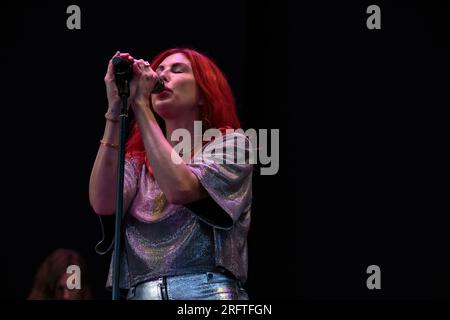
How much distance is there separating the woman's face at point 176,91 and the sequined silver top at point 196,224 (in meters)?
0.13

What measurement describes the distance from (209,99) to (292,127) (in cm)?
90

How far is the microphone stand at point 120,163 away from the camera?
1863 mm

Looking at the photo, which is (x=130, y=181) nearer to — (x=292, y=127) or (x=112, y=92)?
(x=112, y=92)

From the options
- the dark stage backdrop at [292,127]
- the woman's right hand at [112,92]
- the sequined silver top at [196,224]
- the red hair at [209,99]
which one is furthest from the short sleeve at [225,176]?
the dark stage backdrop at [292,127]

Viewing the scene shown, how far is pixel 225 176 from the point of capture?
2.12 metres

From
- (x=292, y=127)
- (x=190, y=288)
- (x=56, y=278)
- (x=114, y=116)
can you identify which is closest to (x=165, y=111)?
(x=114, y=116)

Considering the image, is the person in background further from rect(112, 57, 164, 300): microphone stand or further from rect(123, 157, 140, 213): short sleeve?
rect(112, 57, 164, 300): microphone stand

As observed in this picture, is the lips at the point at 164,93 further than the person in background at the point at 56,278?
No

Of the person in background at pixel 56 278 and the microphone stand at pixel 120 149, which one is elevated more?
the microphone stand at pixel 120 149

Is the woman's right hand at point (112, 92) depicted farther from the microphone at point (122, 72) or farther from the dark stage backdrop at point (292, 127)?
the dark stage backdrop at point (292, 127)

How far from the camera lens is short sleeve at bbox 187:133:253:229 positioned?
2.07m

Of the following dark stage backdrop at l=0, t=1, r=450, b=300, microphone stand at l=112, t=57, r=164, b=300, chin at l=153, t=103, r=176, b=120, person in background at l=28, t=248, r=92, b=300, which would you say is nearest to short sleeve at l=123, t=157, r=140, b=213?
chin at l=153, t=103, r=176, b=120
